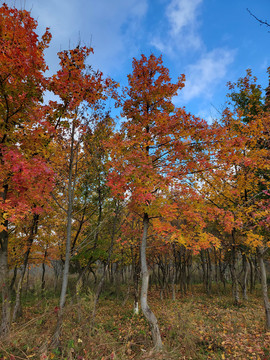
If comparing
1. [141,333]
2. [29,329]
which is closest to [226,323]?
[141,333]

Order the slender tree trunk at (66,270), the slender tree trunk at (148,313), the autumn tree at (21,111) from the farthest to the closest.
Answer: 1. the slender tree trunk at (148,313)
2. the autumn tree at (21,111)
3. the slender tree trunk at (66,270)

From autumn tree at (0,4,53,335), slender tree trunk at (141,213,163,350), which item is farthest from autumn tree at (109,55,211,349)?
autumn tree at (0,4,53,335)

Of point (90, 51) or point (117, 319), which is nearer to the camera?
point (90, 51)

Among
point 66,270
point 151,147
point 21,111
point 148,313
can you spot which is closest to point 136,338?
point 148,313

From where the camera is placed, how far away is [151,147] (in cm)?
825

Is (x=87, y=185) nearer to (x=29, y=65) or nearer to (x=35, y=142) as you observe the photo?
(x=35, y=142)

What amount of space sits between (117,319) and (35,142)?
36.3 ft

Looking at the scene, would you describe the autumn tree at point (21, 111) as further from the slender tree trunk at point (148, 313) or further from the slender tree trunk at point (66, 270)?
the slender tree trunk at point (148, 313)

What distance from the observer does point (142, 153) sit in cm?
725

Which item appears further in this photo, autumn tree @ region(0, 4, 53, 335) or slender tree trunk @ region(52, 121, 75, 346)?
autumn tree @ region(0, 4, 53, 335)

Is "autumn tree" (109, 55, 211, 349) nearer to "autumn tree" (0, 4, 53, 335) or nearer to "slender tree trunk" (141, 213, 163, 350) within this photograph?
"slender tree trunk" (141, 213, 163, 350)

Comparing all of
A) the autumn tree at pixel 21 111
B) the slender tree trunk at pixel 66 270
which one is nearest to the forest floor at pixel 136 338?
the slender tree trunk at pixel 66 270

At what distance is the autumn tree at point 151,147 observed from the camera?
7020 millimetres

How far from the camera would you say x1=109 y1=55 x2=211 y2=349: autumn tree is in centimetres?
702
